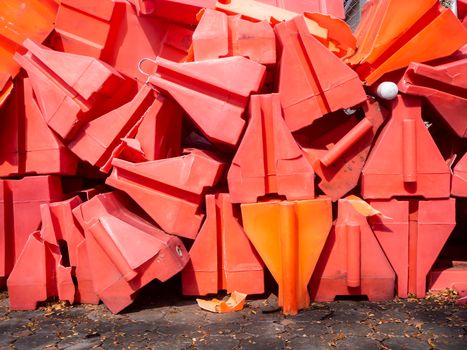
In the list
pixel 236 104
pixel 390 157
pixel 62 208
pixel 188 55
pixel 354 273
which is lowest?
pixel 354 273

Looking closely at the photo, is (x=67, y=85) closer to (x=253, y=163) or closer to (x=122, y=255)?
(x=122, y=255)

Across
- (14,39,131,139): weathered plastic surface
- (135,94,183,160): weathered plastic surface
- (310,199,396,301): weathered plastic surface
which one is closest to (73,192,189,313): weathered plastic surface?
(135,94,183,160): weathered plastic surface

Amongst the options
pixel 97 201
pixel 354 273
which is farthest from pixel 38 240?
pixel 354 273

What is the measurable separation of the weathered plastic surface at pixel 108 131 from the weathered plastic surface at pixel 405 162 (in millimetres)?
1259

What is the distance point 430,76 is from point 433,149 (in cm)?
37

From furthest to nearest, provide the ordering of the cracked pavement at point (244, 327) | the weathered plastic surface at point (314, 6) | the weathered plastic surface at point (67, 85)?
the weathered plastic surface at point (314, 6)
the weathered plastic surface at point (67, 85)
the cracked pavement at point (244, 327)

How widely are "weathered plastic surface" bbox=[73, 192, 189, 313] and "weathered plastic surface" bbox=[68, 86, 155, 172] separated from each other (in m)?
0.32

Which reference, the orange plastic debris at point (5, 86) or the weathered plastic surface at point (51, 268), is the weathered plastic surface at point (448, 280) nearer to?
the weathered plastic surface at point (51, 268)

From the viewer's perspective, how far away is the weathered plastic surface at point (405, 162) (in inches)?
90.1

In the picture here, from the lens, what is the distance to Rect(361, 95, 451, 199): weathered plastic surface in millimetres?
2289

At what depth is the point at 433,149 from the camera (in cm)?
229

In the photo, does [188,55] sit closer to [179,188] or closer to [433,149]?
[179,188]

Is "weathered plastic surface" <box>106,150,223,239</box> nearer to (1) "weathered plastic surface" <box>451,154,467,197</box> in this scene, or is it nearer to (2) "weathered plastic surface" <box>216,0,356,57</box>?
(2) "weathered plastic surface" <box>216,0,356,57</box>

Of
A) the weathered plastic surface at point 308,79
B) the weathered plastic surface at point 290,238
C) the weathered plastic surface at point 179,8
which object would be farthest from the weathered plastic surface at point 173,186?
the weathered plastic surface at point 179,8
